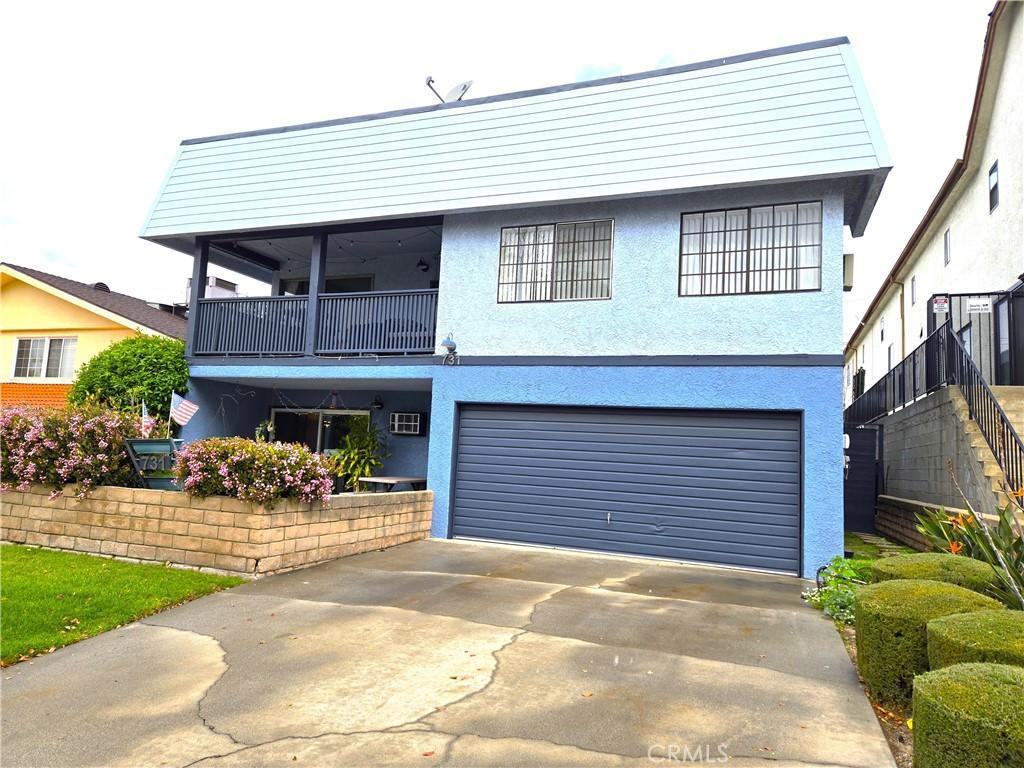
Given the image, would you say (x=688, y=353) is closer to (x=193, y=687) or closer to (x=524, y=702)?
(x=524, y=702)

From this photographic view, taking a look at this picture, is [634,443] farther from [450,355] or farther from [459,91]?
[459,91]

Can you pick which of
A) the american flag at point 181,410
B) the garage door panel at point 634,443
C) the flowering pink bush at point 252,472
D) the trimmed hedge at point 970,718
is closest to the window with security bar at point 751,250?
the garage door panel at point 634,443

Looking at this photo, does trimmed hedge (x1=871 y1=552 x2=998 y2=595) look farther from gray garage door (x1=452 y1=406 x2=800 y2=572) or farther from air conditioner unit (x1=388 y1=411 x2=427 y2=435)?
air conditioner unit (x1=388 y1=411 x2=427 y2=435)

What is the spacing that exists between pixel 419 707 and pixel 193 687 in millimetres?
1654

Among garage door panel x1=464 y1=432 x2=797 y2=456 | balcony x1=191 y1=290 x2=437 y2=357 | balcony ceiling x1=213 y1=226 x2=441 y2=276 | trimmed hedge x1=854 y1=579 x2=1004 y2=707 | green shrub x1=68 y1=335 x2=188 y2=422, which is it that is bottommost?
trimmed hedge x1=854 y1=579 x2=1004 y2=707

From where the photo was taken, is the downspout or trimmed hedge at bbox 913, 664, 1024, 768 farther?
the downspout

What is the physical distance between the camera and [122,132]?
490 inches

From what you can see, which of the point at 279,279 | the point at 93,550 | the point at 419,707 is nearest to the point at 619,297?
the point at 419,707

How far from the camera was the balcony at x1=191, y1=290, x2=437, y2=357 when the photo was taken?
12.0m

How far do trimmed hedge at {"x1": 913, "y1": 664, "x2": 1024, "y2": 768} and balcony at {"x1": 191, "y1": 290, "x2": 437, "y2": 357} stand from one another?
9.60 metres

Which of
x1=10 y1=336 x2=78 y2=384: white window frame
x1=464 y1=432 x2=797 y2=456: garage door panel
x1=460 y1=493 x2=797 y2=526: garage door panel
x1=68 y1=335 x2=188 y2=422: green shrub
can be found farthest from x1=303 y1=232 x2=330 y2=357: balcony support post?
x1=10 y1=336 x2=78 y2=384: white window frame

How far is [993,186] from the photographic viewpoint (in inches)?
547

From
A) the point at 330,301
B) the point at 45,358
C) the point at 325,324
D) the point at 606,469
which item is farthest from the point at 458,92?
the point at 45,358

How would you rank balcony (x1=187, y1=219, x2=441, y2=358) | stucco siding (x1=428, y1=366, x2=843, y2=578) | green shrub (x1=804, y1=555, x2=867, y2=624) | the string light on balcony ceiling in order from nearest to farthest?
green shrub (x1=804, y1=555, x2=867, y2=624) → stucco siding (x1=428, y1=366, x2=843, y2=578) → balcony (x1=187, y1=219, x2=441, y2=358) → the string light on balcony ceiling
